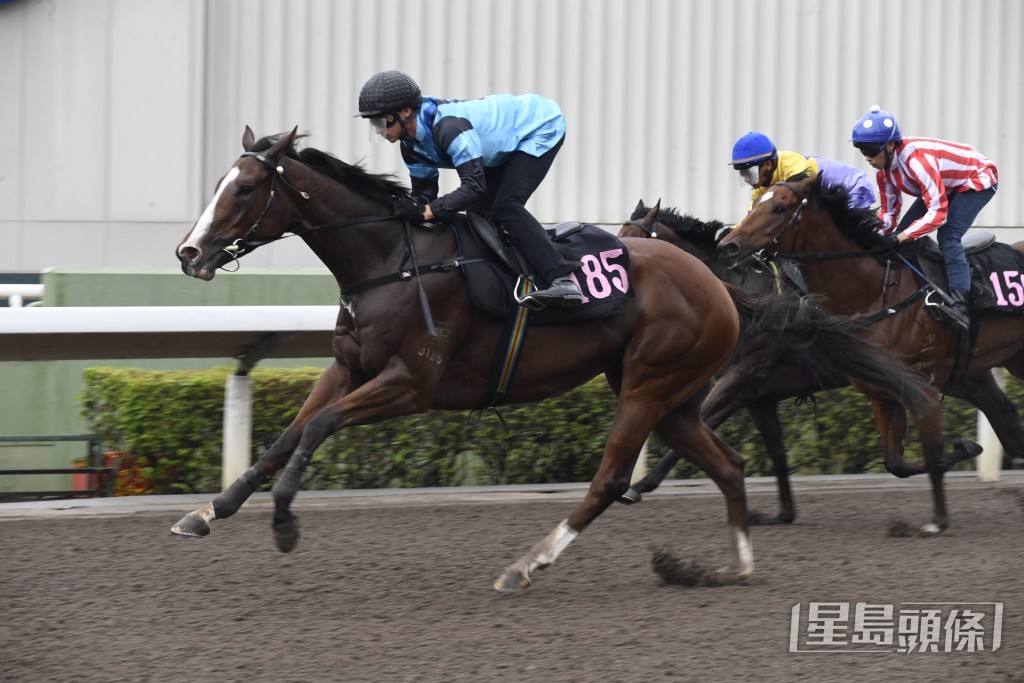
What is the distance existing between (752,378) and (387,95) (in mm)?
2397

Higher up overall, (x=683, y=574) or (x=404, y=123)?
→ (x=404, y=123)

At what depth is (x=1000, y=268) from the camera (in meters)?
6.48

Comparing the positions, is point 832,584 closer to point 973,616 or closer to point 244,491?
point 973,616

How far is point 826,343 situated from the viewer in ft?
18.1

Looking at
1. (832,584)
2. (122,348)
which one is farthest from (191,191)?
(832,584)

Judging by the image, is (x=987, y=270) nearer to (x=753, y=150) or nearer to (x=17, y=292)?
(x=753, y=150)

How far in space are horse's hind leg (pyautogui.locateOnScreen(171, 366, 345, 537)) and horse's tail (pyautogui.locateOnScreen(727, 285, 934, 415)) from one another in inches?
72.6

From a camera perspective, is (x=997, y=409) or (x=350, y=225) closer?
(x=350, y=225)

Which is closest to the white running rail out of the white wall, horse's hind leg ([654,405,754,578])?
the white wall

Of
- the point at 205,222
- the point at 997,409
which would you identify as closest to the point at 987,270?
the point at 997,409

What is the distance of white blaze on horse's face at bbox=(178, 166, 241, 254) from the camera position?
445 cm

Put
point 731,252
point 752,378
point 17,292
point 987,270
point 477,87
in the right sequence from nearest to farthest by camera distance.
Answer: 1. point 731,252
2. point 752,378
3. point 987,270
4. point 17,292
5. point 477,87

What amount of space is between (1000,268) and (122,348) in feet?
14.8

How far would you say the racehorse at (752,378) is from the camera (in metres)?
5.93
